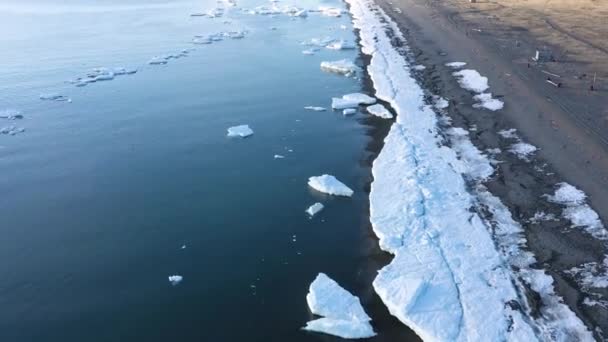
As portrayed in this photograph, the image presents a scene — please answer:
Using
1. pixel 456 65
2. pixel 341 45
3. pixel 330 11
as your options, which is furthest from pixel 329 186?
pixel 330 11

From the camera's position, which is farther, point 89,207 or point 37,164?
point 37,164

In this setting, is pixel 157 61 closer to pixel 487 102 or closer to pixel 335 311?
pixel 487 102

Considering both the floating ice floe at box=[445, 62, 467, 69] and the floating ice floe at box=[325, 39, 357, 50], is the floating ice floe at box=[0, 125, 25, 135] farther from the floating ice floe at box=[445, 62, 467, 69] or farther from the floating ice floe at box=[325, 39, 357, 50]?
the floating ice floe at box=[445, 62, 467, 69]

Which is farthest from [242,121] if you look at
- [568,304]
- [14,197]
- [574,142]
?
[568,304]

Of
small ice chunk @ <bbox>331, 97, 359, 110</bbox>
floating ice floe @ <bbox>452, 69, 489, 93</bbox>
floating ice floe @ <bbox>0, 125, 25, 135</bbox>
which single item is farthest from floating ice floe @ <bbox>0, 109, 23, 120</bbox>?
floating ice floe @ <bbox>452, 69, 489, 93</bbox>

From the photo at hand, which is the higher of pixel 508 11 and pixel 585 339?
pixel 508 11

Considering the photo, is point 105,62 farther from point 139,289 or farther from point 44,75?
point 139,289

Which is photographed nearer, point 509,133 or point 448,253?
point 448,253
